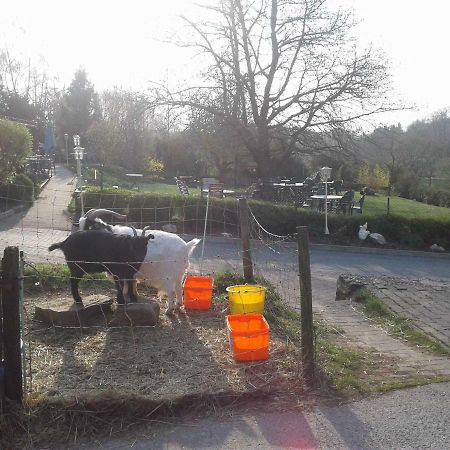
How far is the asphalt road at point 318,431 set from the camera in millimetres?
3584

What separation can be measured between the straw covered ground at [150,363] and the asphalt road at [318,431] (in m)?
0.34

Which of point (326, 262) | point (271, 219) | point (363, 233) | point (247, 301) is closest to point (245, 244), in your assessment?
point (247, 301)

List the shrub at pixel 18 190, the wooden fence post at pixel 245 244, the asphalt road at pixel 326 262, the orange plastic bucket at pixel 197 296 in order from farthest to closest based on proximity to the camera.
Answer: the shrub at pixel 18 190 < the asphalt road at pixel 326 262 < the wooden fence post at pixel 245 244 < the orange plastic bucket at pixel 197 296

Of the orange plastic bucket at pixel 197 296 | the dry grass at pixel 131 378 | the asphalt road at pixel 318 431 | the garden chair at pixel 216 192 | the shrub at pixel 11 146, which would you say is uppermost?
the shrub at pixel 11 146

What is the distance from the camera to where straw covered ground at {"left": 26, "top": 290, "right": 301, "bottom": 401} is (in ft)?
14.0

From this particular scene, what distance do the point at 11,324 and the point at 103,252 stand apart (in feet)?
7.55

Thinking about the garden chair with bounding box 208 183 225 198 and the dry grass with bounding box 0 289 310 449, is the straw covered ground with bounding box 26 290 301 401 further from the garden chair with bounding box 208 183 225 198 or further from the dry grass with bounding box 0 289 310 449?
the garden chair with bounding box 208 183 225 198

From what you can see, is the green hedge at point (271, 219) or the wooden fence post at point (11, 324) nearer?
the wooden fence post at point (11, 324)

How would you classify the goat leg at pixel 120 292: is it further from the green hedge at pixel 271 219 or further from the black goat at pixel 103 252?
the green hedge at pixel 271 219

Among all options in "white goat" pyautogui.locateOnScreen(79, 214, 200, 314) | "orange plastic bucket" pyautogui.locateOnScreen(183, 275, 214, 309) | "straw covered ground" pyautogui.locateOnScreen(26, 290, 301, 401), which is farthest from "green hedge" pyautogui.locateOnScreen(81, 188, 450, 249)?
"straw covered ground" pyautogui.locateOnScreen(26, 290, 301, 401)

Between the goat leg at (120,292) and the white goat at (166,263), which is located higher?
the white goat at (166,263)

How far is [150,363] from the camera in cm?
481

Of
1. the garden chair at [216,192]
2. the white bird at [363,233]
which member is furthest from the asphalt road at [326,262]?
the garden chair at [216,192]

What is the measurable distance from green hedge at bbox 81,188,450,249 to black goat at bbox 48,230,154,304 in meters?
9.43
